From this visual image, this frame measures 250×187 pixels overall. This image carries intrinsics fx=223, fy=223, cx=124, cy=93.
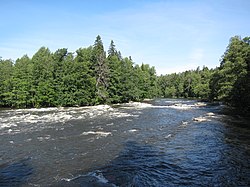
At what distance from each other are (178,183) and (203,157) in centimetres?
471

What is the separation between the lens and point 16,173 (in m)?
12.7

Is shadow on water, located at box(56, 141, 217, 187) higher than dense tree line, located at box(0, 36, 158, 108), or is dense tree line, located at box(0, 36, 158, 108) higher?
dense tree line, located at box(0, 36, 158, 108)

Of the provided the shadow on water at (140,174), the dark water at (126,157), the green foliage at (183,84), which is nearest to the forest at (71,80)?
the dark water at (126,157)

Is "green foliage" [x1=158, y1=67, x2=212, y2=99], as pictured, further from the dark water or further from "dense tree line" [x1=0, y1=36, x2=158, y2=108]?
the dark water

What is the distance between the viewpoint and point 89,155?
51.8ft

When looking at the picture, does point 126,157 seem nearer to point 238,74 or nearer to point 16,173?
point 16,173

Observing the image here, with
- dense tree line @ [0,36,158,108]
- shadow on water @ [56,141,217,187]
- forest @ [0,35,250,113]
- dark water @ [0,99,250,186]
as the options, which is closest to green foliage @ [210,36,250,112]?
forest @ [0,35,250,113]

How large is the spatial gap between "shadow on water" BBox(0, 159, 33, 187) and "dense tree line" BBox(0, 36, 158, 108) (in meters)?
39.7

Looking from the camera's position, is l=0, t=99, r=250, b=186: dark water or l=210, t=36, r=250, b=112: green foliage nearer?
l=0, t=99, r=250, b=186: dark water

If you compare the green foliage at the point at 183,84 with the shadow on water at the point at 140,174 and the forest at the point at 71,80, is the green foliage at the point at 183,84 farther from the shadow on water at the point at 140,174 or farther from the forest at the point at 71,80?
the shadow on water at the point at 140,174

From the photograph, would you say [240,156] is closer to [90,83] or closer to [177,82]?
[90,83]

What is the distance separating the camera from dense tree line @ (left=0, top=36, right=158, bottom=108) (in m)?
54.5

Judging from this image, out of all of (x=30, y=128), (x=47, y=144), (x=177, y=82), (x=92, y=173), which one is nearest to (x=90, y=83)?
(x=30, y=128)

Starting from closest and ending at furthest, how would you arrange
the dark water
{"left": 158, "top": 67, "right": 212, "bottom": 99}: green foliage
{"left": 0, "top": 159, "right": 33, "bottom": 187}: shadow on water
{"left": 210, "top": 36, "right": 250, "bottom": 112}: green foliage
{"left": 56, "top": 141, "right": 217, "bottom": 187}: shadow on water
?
{"left": 56, "top": 141, "right": 217, "bottom": 187}: shadow on water → {"left": 0, "top": 159, "right": 33, "bottom": 187}: shadow on water → the dark water → {"left": 210, "top": 36, "right": 250, "bottom": 112}: green foliage → {"left": 158, "top": 67, "right": 212, "bottom": 99}: green foliage
